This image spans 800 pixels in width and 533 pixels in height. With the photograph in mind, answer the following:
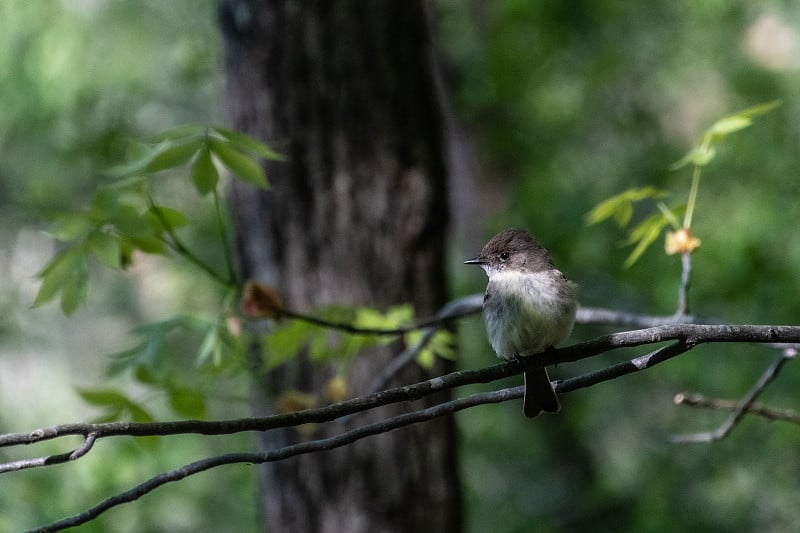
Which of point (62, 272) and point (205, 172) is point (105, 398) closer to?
point (62, 272)

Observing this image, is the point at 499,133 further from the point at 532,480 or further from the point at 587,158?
the point at 532,480

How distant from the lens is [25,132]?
8.21 m

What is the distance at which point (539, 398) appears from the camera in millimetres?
2705

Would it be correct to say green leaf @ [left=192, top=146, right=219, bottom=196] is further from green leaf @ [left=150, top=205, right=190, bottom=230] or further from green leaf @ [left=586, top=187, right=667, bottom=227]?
green leaf @ [left=586, top=187, right=667, bottom=227]

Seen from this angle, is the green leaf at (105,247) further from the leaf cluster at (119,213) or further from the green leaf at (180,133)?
the green leaf at (180,133)

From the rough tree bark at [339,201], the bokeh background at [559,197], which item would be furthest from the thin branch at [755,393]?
the bokeh background at [559,197]

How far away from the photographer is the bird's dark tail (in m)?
2.67

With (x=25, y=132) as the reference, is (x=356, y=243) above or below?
below

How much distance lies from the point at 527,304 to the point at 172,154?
1163 mm

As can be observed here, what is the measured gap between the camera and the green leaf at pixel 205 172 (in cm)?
240

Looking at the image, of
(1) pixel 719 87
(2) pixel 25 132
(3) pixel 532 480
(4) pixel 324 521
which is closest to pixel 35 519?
(4) pixel 324 521

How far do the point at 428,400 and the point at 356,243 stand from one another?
737mm

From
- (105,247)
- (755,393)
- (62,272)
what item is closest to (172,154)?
(105,247)

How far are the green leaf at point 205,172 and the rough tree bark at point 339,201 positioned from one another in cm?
89
